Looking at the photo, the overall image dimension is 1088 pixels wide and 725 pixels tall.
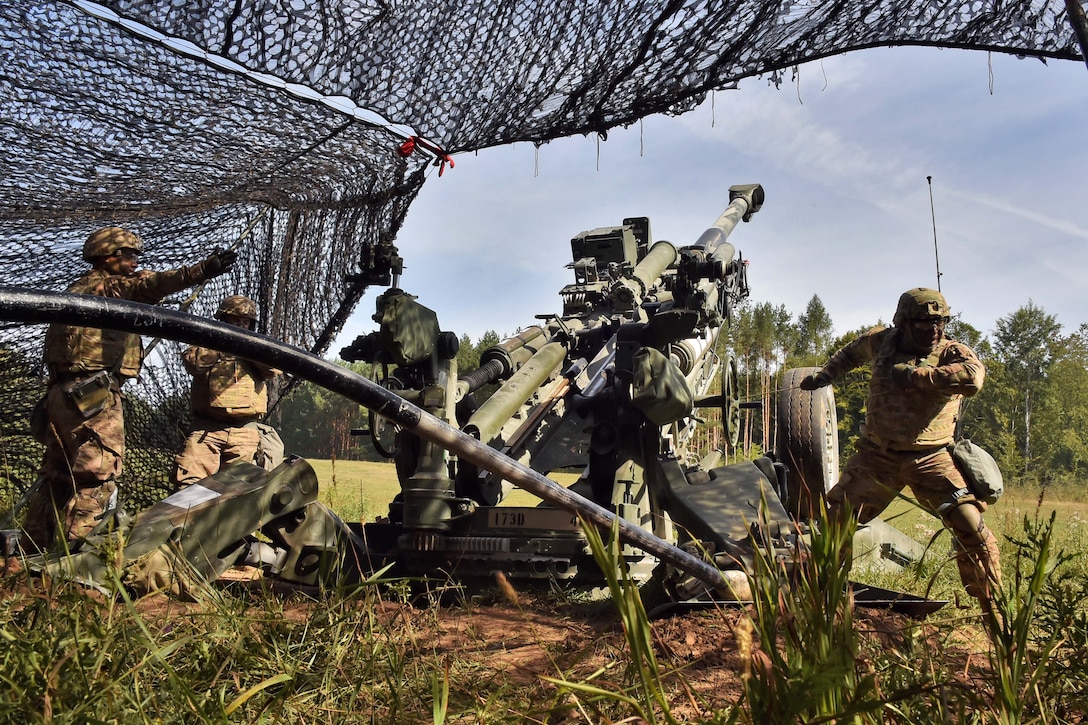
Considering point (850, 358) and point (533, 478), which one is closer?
point (533, 478)

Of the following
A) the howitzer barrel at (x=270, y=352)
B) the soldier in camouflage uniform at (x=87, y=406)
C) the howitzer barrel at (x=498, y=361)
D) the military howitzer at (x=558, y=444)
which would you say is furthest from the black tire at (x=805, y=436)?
the howitzer barrel at (x=270, y=352)

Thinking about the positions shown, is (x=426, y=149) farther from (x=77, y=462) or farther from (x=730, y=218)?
(x=730, y=218)

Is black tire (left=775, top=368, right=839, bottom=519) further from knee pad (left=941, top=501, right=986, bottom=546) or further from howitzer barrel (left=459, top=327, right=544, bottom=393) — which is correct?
knee pad (left=941, top=501, right=986, bottom=546)

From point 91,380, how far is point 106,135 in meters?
1.43

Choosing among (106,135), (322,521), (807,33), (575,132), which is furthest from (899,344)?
(106,135)

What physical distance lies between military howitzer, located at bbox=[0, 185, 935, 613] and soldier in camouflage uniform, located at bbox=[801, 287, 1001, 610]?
60 centimetres

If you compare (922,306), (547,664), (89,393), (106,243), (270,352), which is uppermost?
(106,243)

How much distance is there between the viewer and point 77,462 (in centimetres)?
484

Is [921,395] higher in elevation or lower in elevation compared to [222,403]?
higher

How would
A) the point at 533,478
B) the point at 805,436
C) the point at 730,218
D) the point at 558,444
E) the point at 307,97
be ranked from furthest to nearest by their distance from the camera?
1. the point at 730,218
2. the point at 805,436
3. the point at 558,444
4. the point at 307,97
5. the point at 533,478

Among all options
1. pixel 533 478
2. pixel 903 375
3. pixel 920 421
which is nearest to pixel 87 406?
pixel 533 478

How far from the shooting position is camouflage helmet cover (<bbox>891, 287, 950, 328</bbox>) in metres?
4.86

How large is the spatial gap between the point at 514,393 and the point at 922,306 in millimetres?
2634

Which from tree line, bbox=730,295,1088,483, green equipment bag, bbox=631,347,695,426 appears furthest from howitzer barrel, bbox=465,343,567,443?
tree line, bbox=730,295,1088,483
